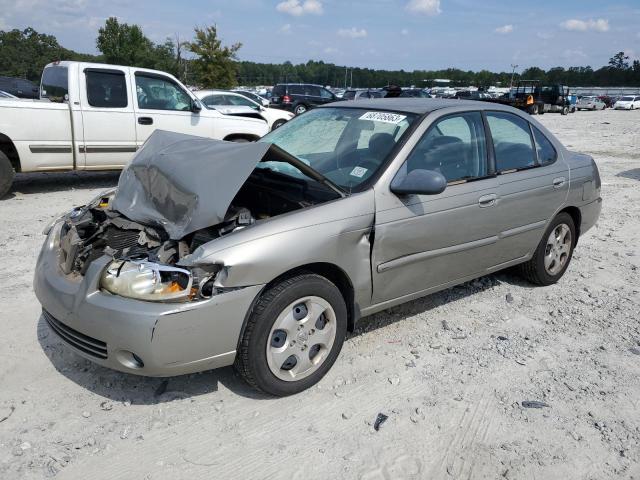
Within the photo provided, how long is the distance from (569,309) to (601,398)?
1.36 metres

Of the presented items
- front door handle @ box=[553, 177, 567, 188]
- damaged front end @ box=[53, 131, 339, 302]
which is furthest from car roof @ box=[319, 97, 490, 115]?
damaged front end @ box=[53, 131, 339, 302]

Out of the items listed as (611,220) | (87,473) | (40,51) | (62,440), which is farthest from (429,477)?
(40,51)

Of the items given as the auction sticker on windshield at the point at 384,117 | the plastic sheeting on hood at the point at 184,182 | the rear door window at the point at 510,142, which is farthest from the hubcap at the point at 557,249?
the plastic sheeting on hood at the point at 184,182

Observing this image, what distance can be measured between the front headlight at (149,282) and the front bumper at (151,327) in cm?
3

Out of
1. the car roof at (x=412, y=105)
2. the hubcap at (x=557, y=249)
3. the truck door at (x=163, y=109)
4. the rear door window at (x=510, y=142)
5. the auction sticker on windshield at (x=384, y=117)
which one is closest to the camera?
the auction sticker on windshield at (x=384, y=117)

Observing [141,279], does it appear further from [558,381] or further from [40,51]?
[40,51]

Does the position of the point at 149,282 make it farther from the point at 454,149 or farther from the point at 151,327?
the point at 454,149

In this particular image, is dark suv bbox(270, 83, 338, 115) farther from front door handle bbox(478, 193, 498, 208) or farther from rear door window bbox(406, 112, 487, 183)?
front door handle bbox(478, 193, 498, 208)

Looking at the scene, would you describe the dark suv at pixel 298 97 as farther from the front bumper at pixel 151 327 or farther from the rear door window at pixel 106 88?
the front bumper at pixel 151 327

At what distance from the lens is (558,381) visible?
10.9ft

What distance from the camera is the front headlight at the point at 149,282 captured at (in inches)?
102

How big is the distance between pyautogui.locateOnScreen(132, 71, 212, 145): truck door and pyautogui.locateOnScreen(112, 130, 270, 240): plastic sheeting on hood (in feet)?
16.1

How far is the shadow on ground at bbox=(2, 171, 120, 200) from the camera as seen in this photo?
8.36 m

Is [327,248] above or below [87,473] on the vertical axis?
above
